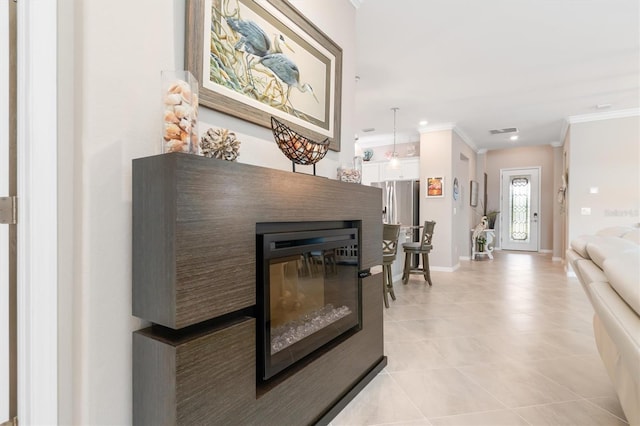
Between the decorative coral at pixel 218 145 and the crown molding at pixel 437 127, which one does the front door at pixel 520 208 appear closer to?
the crown molding at pixel 437 127

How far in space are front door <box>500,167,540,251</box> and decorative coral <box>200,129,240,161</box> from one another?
10.1 m

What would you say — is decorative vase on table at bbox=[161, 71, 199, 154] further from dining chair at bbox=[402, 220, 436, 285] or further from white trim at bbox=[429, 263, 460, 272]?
white trim at bbox=[429, 263, 460, 272]

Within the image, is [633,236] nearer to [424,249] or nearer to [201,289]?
[201,289]

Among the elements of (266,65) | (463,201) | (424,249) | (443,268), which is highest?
(266,65)

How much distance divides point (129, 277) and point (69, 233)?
0.75 feet

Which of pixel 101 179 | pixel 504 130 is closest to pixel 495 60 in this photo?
pixel 504 130

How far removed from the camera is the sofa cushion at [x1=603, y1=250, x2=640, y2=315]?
1016 millimetres

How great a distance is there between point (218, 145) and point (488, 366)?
236 centimetres

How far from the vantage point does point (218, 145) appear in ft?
3.97

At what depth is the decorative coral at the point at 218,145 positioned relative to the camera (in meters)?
1.20

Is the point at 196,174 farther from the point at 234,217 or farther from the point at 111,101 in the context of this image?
the point at 111,101
